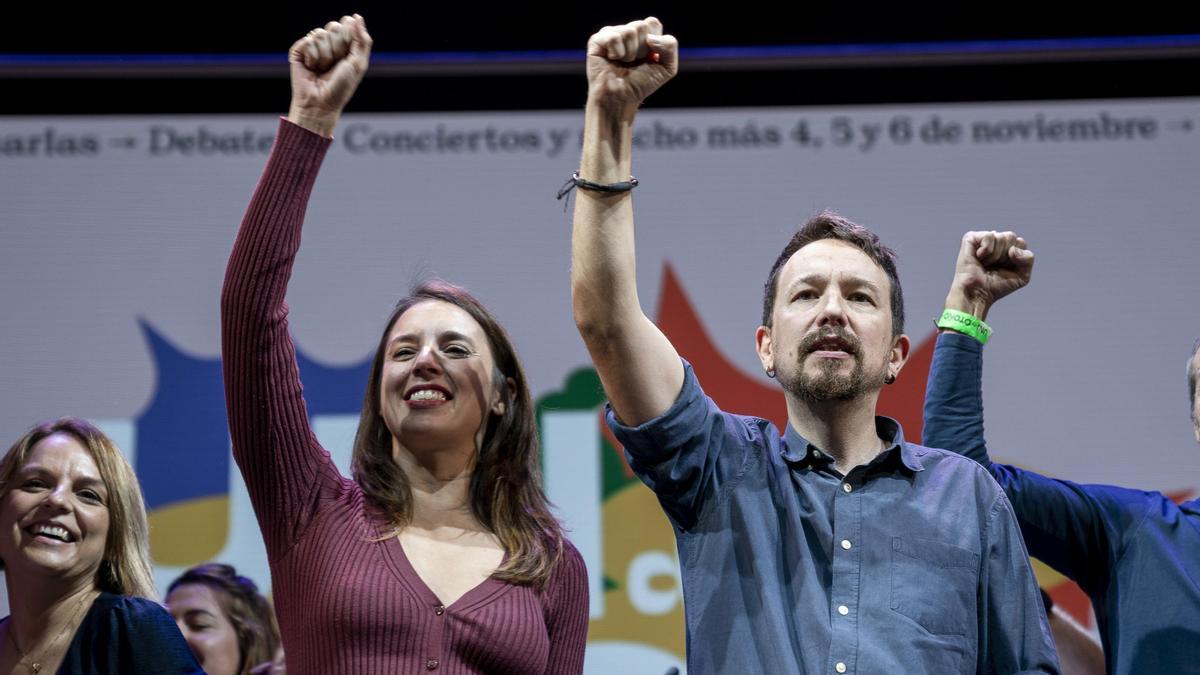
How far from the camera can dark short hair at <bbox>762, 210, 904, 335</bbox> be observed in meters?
2.10

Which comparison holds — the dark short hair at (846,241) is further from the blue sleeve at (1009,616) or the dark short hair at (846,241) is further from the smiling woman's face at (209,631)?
the smiling woman's face at (209,631)

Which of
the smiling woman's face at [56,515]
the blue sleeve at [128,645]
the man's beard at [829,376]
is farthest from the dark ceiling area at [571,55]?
the man's beard at [829,376]

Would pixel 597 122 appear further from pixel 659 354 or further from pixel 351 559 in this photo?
pixel 351 559

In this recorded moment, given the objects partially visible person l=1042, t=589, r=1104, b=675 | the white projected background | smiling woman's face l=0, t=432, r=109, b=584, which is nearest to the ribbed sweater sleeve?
smiling woman's face l=0, t=432, r=109, b=584

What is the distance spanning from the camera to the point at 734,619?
5.87 feet

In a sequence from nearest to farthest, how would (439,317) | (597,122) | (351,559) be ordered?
1. (597,122)
2. (351,559)
3. (439,317)

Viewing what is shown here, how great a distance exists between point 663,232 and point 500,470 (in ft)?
5.24

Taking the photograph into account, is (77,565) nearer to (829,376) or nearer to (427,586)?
(427,586)

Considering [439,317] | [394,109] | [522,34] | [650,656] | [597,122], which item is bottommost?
[650,656]

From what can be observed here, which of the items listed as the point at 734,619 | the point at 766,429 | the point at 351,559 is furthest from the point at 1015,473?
the point at 351,559

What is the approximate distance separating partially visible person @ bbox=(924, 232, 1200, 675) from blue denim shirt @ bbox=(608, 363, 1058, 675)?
2.05 ft

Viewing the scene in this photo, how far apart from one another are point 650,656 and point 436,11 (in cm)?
199

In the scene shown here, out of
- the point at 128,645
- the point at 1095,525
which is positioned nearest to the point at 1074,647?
the point at 1095,525

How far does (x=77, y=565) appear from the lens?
7.73 ft
